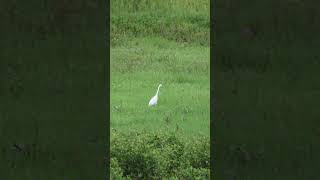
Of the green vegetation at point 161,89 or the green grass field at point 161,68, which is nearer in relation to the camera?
the green vegetation at point 161,89

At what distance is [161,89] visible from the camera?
16.9 ft

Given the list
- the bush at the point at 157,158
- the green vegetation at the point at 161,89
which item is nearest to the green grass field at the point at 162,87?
the green vegetation at the point at 161,89

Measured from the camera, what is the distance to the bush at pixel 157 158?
3.55 meters

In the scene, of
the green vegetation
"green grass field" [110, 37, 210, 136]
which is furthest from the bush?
"green grass field" [110, 37, 210, 136]

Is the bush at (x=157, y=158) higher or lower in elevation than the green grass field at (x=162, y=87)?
higher

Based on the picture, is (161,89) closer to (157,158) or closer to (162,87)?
(162,87)

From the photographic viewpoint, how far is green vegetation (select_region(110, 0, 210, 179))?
362 centimetres

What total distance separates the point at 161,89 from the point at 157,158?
1632 mm

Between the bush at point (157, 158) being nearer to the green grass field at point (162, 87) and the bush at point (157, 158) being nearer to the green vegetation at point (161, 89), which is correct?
the green vegetation at point (161, 89)

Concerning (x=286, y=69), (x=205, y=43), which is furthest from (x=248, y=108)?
(x=205, y=43)

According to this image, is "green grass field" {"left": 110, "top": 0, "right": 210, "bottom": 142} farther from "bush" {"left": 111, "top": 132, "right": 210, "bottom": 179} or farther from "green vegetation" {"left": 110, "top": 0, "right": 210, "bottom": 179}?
"bush" {"left": 111, "top": 132, "right": 210, "bottom": 179}

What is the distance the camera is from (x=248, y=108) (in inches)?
157
